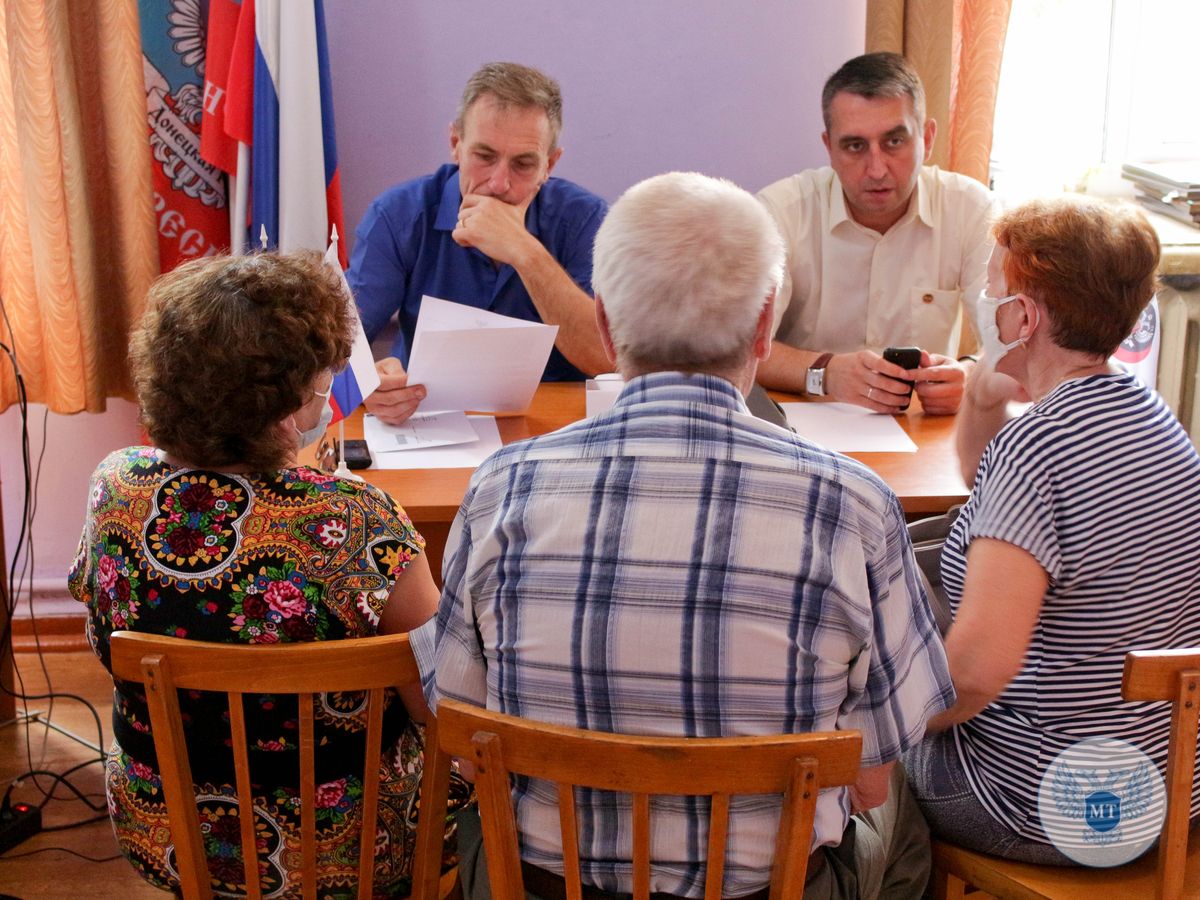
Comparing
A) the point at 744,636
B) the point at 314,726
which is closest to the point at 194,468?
the point at 314,726

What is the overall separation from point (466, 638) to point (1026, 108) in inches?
112

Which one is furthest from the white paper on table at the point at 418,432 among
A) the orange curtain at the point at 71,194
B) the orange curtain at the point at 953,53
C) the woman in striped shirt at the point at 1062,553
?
the orange curtain at the point at 953,53

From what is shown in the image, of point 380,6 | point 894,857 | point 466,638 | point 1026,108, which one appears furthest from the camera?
point 1026,108

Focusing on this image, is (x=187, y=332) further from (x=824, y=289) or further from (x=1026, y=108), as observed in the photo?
(x=1026, y=108)

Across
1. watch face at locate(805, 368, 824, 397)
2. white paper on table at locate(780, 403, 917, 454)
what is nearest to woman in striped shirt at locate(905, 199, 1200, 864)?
white paper on table at locate(780, 403, 917, 454)

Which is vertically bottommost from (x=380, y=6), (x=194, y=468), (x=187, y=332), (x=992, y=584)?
(x=992, y=584)

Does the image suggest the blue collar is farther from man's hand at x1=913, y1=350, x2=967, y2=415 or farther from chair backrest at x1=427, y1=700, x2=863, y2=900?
man's hand at x1=913, y1=350, x2=967, y2=415

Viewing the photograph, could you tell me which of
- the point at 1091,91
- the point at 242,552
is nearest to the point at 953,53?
the point at 1091,91

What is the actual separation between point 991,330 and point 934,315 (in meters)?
1.06

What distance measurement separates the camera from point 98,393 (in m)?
3.03

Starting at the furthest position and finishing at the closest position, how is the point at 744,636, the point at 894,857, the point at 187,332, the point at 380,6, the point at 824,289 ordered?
the point at 380,6, the point at 824,289, the point at 894,857, the point at 187,332, the point at 744,636

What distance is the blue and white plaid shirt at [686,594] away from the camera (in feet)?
3.78

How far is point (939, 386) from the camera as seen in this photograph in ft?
7.73

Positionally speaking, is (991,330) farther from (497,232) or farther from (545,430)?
(497,232)
